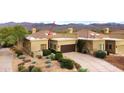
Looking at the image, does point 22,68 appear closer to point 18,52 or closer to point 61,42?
point 18,52

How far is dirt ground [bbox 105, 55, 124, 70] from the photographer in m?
4.36

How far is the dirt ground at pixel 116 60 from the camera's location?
4.36m

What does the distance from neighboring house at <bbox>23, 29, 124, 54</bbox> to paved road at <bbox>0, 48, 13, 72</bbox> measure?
303 millimetres

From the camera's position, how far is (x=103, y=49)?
446 cm

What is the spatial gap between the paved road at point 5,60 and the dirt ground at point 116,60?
1.67 m

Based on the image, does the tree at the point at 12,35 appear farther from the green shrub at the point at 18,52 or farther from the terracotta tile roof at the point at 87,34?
the terracotta tile roof at the point at 87,34

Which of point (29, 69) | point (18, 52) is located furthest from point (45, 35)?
point (29, 69)

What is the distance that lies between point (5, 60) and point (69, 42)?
1159 millimetres

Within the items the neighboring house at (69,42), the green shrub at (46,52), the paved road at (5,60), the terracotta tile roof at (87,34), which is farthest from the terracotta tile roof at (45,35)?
the paved road at (5,60)
